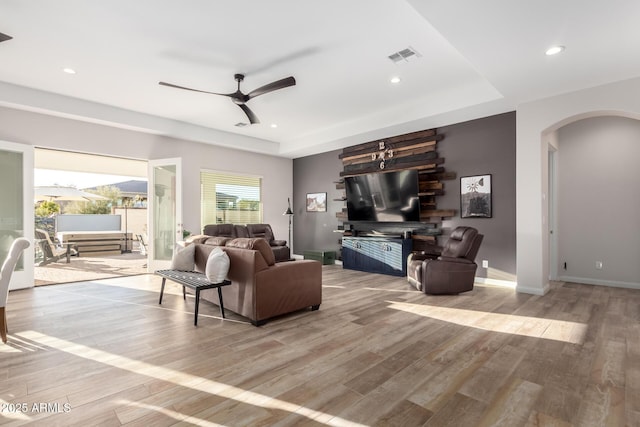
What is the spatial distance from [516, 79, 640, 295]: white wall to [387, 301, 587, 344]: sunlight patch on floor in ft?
4.60

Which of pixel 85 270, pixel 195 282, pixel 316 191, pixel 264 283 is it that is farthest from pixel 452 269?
pixel 85 270

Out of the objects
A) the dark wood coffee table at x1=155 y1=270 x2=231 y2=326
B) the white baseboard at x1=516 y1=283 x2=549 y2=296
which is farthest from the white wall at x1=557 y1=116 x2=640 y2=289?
the dark wood coffee table at x1=155 y1=270 x2=231 y2=326

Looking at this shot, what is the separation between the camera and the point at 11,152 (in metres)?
4.91

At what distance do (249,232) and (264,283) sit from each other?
395cm

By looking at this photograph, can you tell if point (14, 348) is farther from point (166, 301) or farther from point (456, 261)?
point (456, 261)

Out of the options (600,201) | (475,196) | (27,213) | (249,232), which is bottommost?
(249,232)

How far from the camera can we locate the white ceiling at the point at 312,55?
9.41 ft

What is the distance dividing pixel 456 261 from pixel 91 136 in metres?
6.39

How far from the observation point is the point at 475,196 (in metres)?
5.39

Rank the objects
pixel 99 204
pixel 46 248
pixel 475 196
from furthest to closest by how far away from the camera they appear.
Result: pixel 99 204 < pixel 46 248 < pixel 475 196

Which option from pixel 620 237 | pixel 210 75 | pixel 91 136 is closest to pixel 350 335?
pixel 210 75

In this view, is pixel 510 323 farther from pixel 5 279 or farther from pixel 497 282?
pixel 5 279

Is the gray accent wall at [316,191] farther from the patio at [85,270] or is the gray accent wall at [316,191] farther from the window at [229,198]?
the patio at [85,270]

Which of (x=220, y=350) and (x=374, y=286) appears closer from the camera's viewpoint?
(x=220, y=350)
